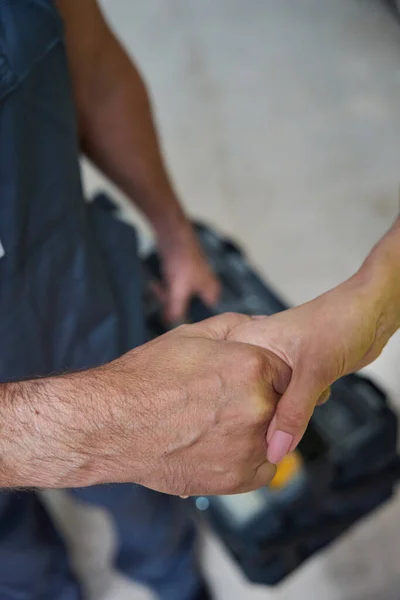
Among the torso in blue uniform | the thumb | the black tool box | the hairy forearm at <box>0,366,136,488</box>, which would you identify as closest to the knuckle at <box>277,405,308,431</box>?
the thumb

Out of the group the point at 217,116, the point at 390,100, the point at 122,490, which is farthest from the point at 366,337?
the point at 217,116

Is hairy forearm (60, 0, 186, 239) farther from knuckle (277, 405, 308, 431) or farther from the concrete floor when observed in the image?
knuckle (277, 405, 308, 431)

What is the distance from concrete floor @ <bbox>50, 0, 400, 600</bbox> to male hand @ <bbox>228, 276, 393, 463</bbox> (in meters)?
0.06

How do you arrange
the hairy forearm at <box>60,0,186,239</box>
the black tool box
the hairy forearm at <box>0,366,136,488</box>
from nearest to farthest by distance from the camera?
the hairy forearm at <box>0,366,136,488</box> < the hairy forearm at <box>60,0,186,239</box> < the black tool box

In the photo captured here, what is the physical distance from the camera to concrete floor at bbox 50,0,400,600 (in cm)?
70

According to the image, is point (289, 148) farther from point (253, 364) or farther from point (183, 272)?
point (253, 364)

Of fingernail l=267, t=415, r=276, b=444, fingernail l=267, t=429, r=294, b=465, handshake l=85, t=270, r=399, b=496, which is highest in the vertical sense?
handshake l=85, t=270, r=399, b=496

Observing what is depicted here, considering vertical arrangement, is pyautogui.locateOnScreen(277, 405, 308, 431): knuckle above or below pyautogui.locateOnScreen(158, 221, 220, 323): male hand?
above

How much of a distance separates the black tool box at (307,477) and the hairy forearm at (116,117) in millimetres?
123

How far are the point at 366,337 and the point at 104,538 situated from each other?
0.81 metres

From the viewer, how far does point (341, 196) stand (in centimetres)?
99

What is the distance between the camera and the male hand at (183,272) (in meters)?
0.87

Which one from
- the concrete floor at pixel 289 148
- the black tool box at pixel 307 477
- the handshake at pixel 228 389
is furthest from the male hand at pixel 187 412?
the black tool box at pixel 307 477

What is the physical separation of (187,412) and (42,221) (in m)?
0.27
